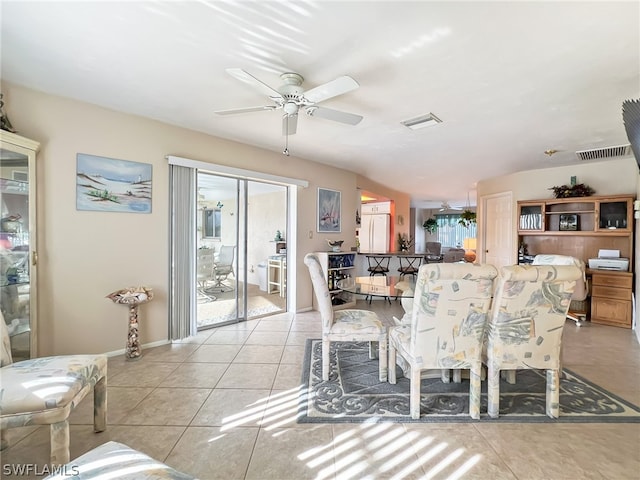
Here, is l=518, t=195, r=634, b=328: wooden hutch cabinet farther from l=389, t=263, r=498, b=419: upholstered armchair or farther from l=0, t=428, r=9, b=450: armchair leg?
l=0, t=428, r=9, b=450: armchair leg

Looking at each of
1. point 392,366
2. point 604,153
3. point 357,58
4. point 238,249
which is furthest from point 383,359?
point 604,153

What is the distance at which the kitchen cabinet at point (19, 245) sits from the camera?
235cm

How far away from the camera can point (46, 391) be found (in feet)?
4.62

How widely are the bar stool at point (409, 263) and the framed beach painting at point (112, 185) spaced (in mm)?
4576

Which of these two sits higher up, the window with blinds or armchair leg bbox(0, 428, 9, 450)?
the window with blinds

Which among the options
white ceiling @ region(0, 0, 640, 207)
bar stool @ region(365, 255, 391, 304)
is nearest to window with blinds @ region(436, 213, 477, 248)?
bar stool @ region(365, 255, 391, 304)

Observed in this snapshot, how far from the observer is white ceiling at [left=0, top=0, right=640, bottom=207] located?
1.65 meters

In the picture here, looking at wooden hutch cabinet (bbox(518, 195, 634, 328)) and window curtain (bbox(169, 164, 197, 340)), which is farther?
wooden hutch cabinet (bbox(518, 195, 634, 328))

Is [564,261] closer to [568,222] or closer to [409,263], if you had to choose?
[568,222]

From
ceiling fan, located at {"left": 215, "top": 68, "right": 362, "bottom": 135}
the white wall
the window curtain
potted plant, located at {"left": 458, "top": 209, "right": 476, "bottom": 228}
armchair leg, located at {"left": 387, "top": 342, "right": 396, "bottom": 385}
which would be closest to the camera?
ceiling fan, located at {"left": 215, "top": 68, "right": 362, "bottom": 135}

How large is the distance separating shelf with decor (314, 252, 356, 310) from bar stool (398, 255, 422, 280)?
3.92ft

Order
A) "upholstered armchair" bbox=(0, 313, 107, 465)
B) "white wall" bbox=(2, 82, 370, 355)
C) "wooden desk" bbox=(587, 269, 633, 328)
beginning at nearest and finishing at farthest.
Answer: "upholstered armchair" bbox=(0, 313, 107, 465)
"white wall" bbox=(2, 82, 370, 355)
"wooden desk" bbox=(587, 269, 633, 328)

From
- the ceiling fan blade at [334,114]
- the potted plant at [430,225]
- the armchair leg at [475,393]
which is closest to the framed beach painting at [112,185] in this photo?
the ceiling fan blade at [334,114]

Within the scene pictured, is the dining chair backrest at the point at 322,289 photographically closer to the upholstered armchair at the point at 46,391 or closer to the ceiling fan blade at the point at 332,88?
the ceiling fan blade at the point at 332,88
